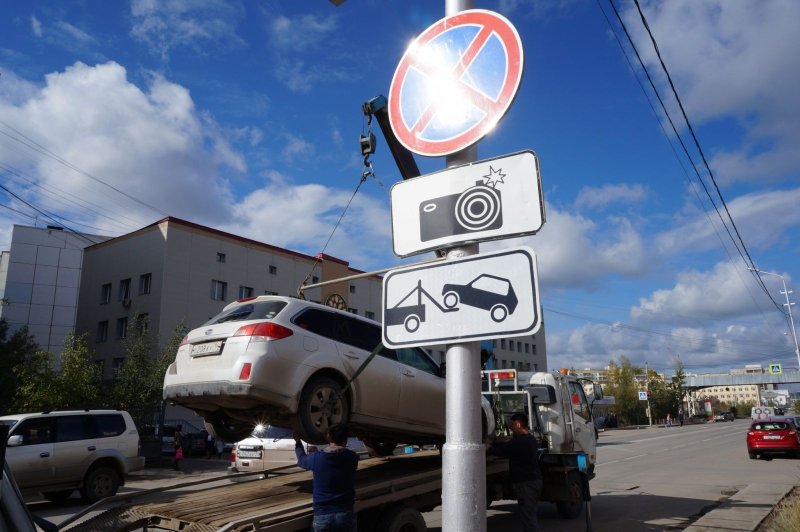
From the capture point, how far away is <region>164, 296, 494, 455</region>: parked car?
5.94 meters

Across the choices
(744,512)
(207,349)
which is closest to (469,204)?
(207,349)

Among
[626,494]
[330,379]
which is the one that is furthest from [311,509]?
[626,494]

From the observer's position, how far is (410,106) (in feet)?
9.73

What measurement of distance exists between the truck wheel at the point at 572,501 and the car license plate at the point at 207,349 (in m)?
5.90

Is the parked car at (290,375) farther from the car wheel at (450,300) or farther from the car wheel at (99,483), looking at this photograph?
the car wheel at (99,483)

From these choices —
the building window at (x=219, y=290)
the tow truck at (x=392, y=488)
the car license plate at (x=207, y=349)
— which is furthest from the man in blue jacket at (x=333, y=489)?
the building window at (x=219, y=290)

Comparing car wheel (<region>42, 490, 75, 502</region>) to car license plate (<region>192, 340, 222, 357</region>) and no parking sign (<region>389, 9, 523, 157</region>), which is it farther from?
no parking sign (<region>389, 9, 523, 157</region>)

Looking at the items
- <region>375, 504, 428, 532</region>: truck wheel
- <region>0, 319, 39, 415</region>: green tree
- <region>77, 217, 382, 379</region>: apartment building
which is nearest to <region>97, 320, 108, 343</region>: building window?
<region>77, 217, 382, 379</region>: apartment building

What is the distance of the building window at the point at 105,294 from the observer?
38.8 meters

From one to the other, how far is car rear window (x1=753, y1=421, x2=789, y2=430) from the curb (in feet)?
35.3

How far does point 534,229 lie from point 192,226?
3580 centimetres

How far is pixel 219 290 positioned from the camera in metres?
36.6

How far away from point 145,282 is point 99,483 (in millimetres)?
23657

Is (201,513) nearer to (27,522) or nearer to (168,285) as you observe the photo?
(27,522)
